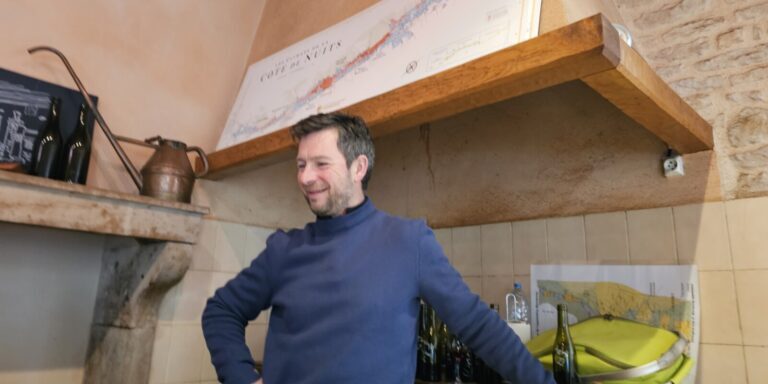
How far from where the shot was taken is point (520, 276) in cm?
189

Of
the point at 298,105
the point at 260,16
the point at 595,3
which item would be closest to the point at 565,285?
the point at 595,3

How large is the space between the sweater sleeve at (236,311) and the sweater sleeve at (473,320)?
0.42 metres

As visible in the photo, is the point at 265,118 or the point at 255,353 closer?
the point at 265,118

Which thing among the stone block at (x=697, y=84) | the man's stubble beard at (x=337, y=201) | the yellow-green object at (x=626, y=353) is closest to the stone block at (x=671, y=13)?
the stone block at (x=697, y=84)

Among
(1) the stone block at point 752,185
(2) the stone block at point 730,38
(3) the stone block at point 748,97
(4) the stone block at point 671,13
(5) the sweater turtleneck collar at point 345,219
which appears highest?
(4) the stone block at point 671,13

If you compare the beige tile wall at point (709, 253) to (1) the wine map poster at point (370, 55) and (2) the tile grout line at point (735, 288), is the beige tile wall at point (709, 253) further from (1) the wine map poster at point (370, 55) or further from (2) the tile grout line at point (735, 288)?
(1) the wine map poster at point (370, 55)

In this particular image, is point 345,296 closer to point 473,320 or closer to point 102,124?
point 473,320

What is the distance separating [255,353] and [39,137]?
126 centimetres

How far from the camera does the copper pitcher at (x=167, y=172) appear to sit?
70.6 inches

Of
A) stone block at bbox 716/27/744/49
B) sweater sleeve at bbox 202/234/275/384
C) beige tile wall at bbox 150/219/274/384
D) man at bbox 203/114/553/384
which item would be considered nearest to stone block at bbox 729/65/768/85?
stone block at bbox 716/27/744/49

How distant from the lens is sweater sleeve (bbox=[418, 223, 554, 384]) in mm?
963

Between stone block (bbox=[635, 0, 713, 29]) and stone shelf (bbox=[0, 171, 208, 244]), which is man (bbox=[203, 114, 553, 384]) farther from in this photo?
stone block (bbox=[635, 0, 713, 29])

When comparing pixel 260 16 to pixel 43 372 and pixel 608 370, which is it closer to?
pixel 43 372

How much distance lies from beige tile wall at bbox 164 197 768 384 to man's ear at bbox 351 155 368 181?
934 mm
